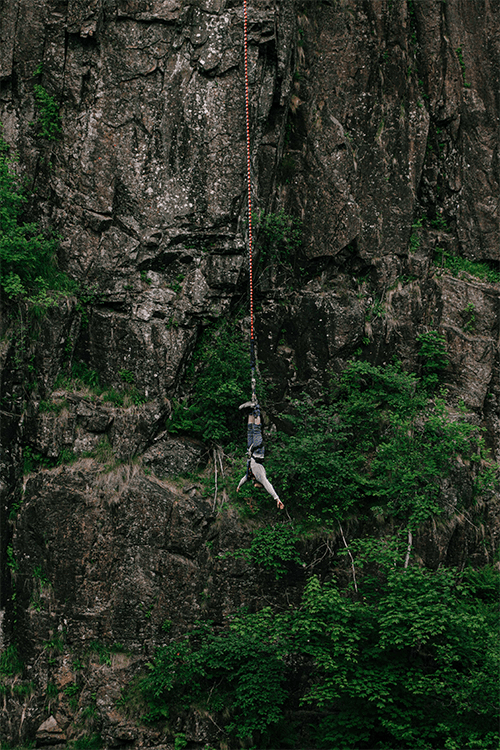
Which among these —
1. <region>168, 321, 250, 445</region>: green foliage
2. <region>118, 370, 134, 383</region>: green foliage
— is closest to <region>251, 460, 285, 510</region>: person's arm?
<region>168, 321, 250, 445</region>: green foliage

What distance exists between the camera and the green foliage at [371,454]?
11797 mm

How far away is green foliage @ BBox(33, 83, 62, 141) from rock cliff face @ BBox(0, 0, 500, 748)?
0.41ft

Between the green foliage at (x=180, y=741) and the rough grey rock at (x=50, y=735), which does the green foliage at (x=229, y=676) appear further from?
the rough grey rock at (x=50, y=735)

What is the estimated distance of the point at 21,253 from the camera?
12102 mm

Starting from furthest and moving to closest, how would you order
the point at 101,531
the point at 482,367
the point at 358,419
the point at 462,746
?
the point at 482,367 < the point at 358,419 < the point at 101,531 < the point at 462,746

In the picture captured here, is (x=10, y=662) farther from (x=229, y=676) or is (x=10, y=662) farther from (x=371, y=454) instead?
(x=371, y=454)

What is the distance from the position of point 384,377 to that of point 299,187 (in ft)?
14.2

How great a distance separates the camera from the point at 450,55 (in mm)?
14570

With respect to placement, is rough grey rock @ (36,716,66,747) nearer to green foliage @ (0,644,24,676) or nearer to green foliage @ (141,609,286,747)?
green foliage @ (0,644,24,676)

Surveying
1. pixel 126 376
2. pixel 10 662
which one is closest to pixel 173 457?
pixel 126 376

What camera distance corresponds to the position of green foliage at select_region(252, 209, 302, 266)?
44.0 ft

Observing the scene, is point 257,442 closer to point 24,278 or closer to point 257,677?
point 257,677

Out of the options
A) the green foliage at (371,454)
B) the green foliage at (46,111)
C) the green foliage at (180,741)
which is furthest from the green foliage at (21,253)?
the green foliage at (180,741)

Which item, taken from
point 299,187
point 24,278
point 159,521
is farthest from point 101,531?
point 299,187
